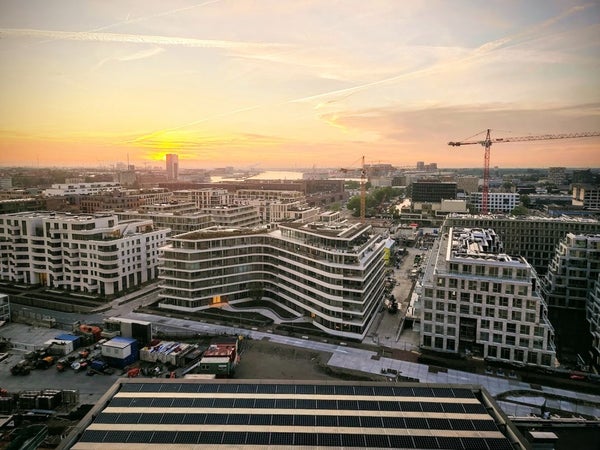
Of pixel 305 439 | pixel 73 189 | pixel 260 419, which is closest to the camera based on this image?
pixel 305 439

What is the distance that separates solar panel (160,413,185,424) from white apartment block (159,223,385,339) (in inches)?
1247

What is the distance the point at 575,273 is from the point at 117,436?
67.1 meters

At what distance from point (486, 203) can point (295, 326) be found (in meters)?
130

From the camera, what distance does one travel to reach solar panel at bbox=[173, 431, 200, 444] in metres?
22.4

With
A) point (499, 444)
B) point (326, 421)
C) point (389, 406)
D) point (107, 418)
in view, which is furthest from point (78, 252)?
point (499, 444)

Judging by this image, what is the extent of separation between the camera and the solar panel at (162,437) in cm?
2244

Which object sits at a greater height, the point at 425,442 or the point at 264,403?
the point at 264,403

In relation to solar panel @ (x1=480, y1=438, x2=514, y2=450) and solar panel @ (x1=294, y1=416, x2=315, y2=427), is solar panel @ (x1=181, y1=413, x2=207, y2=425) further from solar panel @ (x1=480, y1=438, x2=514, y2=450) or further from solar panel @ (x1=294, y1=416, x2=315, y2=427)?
solar panel @ (x1=480, y1=438, x2=514, y2=450)

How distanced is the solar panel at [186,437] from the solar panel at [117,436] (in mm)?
2856

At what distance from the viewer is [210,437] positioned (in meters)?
22.6

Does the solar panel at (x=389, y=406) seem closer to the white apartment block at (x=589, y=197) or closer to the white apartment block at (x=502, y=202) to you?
the white apartment block at (x=502, y=202)

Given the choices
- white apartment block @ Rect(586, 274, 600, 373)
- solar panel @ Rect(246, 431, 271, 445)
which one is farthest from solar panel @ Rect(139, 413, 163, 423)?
white apartment block @ Rect(586, 274, 600, 373)

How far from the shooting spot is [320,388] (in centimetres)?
2705

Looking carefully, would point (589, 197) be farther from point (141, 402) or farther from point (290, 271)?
point (141, 402)
